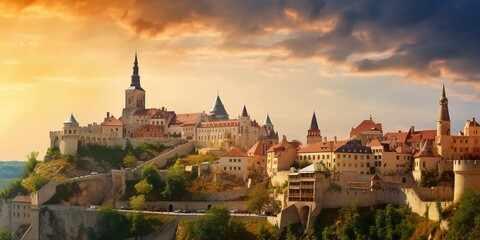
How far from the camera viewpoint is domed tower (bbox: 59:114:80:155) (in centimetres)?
11870

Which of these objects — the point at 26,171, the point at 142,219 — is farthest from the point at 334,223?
the point at 26,171

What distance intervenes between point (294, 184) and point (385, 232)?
13286 millimetres

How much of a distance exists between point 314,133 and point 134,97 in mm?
33365

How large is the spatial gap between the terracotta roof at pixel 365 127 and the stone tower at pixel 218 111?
3029cm

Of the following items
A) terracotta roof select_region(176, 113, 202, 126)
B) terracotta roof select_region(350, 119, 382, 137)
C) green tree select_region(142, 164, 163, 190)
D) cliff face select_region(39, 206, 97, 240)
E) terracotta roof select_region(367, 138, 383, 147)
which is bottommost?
cliff face select_region(39, 206, 97, 240)

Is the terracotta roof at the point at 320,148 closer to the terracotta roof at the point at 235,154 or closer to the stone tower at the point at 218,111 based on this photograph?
the terracotta roof at the point at 235,154

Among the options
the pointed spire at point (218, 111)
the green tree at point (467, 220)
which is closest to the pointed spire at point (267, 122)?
the pointed spire at point (218, 111)

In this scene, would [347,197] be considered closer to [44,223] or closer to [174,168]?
[174,168]

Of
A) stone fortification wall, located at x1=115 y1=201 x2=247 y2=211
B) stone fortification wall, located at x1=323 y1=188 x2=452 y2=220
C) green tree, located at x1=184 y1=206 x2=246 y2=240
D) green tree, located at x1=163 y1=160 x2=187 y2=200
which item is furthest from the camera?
green tree, located at x1=163 y1=160 x2=187 y2=200

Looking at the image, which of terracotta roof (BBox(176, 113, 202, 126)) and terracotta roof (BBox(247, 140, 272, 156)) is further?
terracotta roof (BBox(176, 113, 202, 126))

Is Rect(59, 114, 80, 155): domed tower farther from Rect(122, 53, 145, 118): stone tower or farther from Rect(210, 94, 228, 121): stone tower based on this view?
Rect(210, 94, 228, 121): stone tower

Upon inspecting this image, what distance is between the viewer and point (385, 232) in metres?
79.8

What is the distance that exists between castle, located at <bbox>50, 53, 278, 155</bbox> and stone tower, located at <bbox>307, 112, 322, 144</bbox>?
5127 mm

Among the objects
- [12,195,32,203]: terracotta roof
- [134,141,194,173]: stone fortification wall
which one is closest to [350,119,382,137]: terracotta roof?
[134,141,194,173]: stone fortification wall
